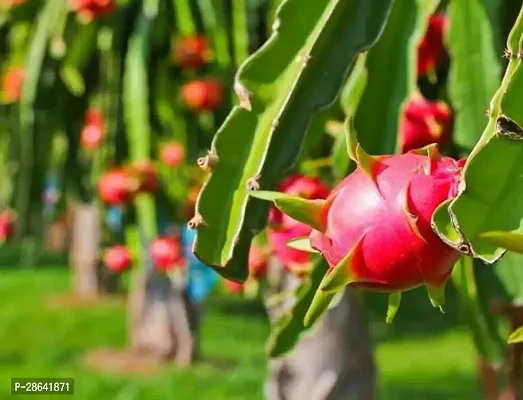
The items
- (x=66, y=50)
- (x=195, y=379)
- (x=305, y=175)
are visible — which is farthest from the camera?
(x=195, y=379)

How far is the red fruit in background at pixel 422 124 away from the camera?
1312mm

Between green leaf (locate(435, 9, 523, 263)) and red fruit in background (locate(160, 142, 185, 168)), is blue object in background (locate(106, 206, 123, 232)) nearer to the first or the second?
red fruit in background (locate(160, 142, 185, 168))

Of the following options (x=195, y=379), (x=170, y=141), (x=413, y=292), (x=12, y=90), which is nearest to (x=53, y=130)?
(x=12, y=90)

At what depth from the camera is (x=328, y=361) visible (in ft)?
6.95

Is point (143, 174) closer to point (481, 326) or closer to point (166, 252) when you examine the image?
point (166, 252)

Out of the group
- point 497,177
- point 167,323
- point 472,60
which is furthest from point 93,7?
point 167,323

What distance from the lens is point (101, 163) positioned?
277 centimetres

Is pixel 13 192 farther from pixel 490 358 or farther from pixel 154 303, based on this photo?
pixel 154 303

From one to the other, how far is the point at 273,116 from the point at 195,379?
4454 millimetres

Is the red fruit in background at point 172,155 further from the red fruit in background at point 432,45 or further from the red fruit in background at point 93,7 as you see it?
the red fruit in background at point 432,45

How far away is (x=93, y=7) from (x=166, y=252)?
67 cm

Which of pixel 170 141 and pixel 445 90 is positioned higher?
pixel 445 90

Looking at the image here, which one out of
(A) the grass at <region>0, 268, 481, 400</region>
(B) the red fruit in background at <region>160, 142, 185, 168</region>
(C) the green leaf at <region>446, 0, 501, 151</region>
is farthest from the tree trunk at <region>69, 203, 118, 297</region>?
(C) the green leaf at <region>446, 0, 501, 151</region>

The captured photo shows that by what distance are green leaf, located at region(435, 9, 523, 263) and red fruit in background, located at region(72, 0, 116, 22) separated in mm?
1572
